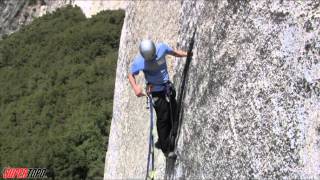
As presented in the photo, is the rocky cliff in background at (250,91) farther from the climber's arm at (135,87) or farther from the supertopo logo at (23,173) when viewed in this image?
the supertopo logo at (23,173)

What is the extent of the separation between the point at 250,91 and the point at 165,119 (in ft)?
7.64

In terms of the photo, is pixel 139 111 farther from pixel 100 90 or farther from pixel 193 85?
pixel 100 90

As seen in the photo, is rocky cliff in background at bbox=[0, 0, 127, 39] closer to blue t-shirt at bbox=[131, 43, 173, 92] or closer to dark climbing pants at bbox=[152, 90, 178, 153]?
dark climbing pants at bbox=[152, 90, 178, 153]

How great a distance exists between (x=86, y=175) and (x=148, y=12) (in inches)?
694

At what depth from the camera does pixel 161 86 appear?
905 cm

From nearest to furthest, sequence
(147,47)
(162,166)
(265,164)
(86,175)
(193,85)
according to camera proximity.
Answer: (265,164) < (147,47) < (193,85) < (162,166) < (86,175)

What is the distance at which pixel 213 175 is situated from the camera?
778cm

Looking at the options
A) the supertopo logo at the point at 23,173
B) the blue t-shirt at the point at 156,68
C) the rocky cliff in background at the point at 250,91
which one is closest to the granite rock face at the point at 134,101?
the rocky cliff in background at the point at 250,91

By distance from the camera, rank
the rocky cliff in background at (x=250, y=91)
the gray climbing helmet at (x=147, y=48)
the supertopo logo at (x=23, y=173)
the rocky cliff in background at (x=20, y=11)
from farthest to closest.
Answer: the rocky cliff in background at (x=20, y=11) → the supertopo logo at (x=23, y=173) → the gray climbing helmet at (x=147, y=48) → the rocky cliff in background at (x=250, y=91)

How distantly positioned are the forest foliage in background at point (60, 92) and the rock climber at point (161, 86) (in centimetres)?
2069

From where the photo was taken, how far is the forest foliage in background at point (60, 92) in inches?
1224

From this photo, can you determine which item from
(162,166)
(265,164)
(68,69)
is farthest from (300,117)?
(68,69)

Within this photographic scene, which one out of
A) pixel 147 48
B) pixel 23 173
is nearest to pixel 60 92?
pixel 23 173

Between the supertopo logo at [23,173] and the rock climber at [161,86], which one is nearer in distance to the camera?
the rock climber at [161,86]
